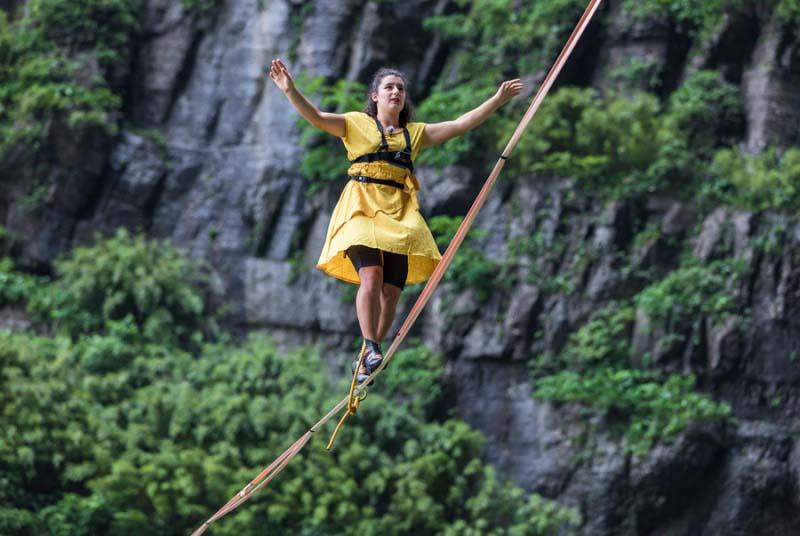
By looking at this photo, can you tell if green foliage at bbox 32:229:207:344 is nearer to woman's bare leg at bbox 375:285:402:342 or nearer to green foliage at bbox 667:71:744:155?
green foliage at bbox 667:71:744:155

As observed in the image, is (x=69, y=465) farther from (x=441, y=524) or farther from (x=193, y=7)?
(x=193, y=7)

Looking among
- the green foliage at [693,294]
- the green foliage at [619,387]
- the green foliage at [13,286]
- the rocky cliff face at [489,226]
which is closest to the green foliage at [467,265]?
the rocky cliff face at [489,226]

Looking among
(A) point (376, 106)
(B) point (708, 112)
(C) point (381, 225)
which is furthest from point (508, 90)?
(B) point (708, 112)

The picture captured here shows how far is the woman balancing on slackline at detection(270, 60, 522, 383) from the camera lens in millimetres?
5031

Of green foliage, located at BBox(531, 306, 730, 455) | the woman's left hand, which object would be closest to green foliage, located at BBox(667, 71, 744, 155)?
green foliage, located at BBox(531, 306, 730, 455)

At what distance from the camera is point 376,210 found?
5.07 metres

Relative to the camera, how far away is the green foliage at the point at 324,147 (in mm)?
13398

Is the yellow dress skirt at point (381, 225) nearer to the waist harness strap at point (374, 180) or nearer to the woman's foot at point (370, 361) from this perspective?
the waist harness strap at point (374, 180)

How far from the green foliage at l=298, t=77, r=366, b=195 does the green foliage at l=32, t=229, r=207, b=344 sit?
76.6 inches

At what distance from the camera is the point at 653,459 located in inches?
443

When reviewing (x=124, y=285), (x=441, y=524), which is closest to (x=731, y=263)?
(x=441, y=524)

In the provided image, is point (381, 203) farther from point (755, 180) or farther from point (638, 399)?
point (755, 180)

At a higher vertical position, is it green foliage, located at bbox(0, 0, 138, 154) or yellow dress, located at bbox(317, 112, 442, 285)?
green foliage, located at bbox(0, 0, 138, 154)

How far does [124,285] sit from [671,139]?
6.32 m
